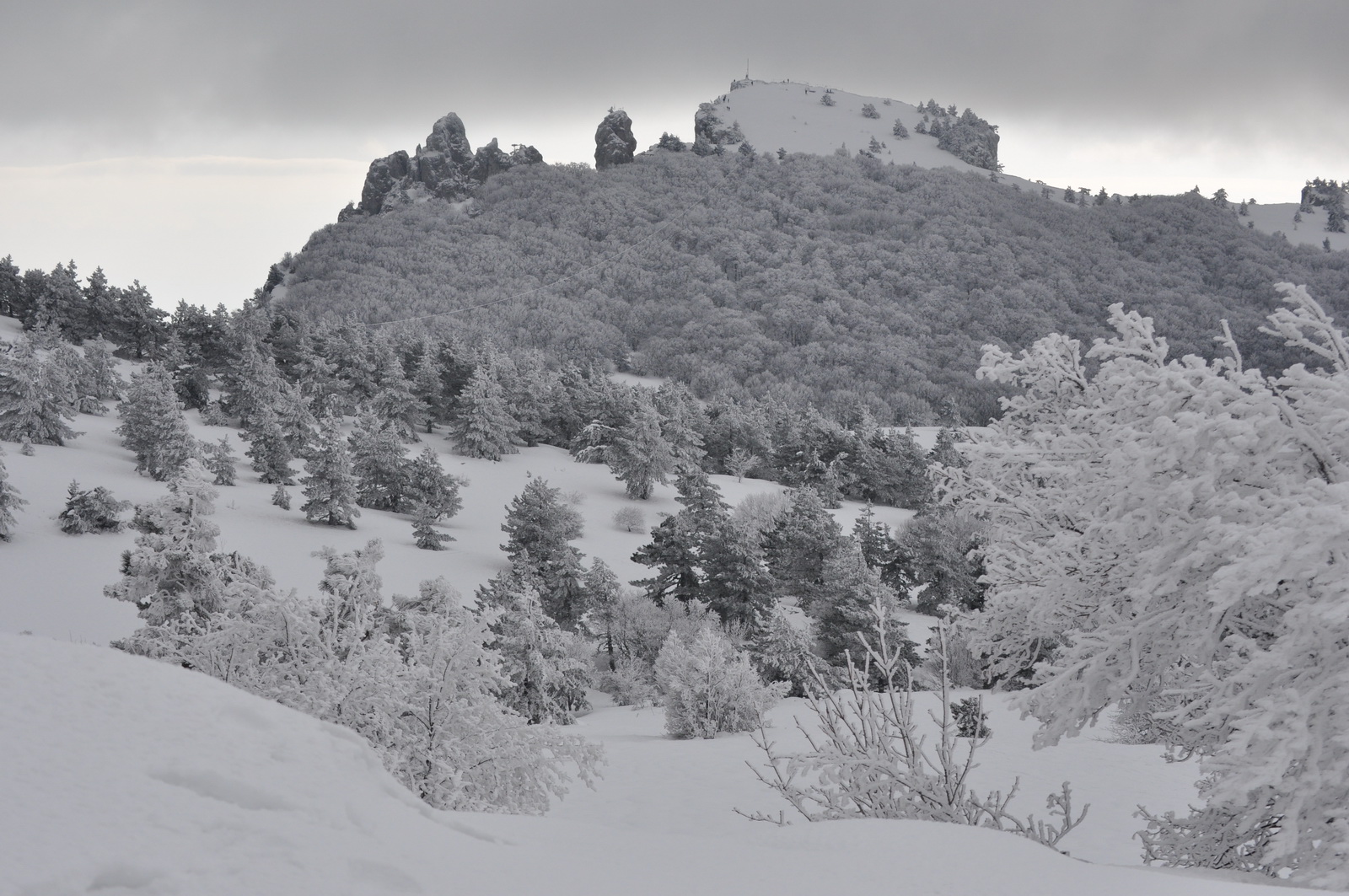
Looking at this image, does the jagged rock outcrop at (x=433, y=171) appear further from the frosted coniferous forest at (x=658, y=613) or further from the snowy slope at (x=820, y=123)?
the frosted coniferous forest at (x=658, y=613)

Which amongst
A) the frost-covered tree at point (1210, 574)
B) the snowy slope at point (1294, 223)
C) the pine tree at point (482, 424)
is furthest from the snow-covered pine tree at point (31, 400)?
the snowy slope at point (1294, 223)

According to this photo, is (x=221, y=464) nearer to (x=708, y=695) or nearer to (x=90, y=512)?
(x=90, y=512)

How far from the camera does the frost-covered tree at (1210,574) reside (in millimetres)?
3988

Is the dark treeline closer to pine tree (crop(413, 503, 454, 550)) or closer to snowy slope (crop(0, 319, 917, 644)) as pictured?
snowy slope (crop(0, 319, 917, 644))

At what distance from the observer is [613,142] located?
5714 inches

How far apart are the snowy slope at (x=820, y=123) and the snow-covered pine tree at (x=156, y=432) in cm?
13380

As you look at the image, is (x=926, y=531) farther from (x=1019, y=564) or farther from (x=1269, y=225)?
(x=1269, y=225)

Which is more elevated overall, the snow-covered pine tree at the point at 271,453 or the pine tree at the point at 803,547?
the snow-covered pine tree at the point at 271,453

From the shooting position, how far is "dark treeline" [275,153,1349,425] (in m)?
76.9

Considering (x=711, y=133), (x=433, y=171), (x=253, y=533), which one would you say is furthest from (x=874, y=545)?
(x=711, y=133)

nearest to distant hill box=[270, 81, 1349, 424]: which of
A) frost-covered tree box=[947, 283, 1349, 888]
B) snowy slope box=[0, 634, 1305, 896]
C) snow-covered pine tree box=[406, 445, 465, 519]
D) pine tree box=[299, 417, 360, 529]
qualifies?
snow-covered pine tree box=[406, 445, 465, 519]

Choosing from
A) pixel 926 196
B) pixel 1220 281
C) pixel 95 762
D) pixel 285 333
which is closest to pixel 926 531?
pixel 95 762

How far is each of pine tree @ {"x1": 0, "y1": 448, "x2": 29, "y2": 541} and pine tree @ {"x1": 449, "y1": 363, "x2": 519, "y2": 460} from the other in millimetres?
18402

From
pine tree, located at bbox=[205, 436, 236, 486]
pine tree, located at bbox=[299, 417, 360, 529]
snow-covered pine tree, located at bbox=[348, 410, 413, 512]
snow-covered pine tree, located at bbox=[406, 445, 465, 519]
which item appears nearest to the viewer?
pine tree, located at bbox=[299, 417, 360, 529]
